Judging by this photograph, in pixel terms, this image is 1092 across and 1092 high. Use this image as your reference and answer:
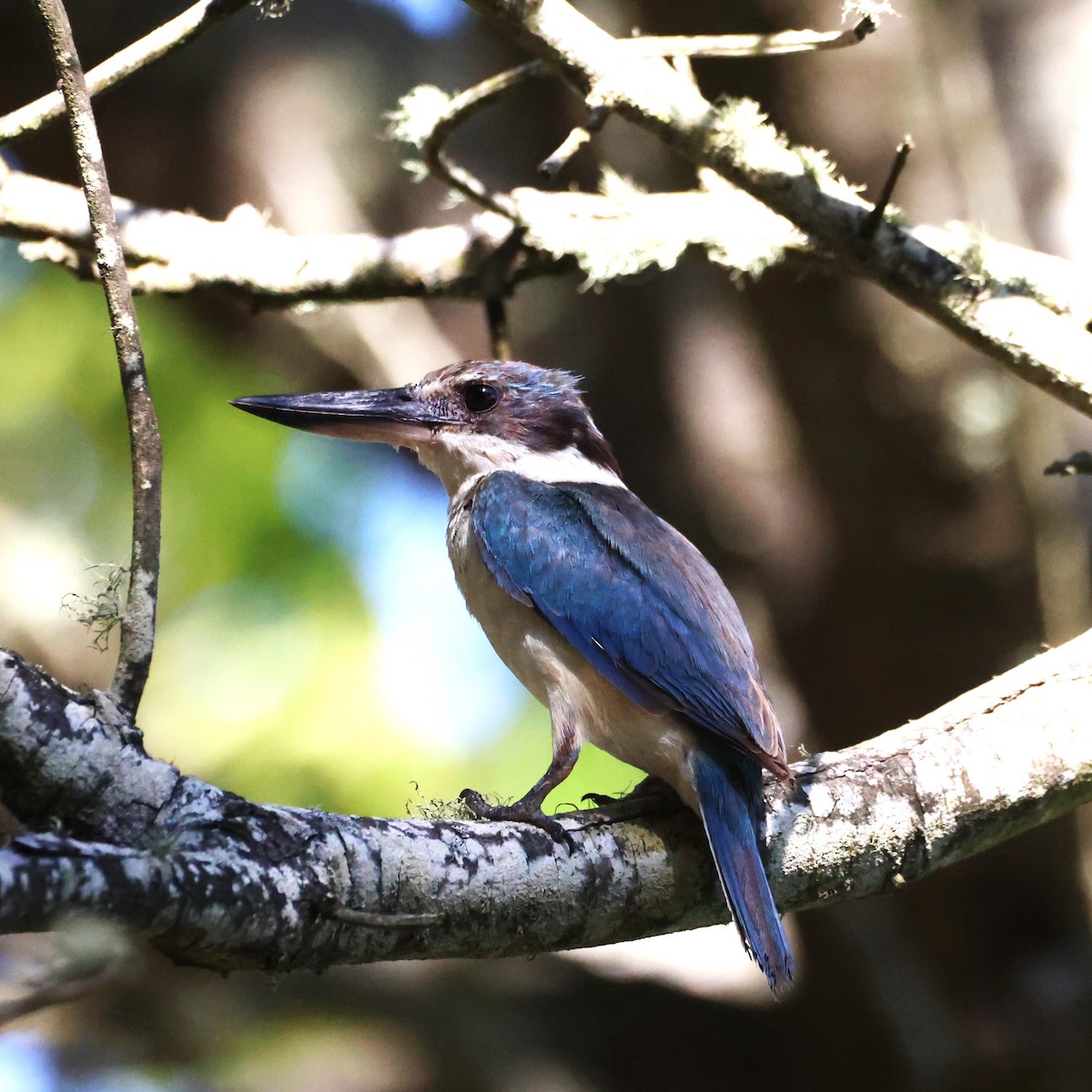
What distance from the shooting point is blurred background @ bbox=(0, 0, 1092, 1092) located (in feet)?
14.4

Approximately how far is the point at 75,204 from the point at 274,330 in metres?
2.21

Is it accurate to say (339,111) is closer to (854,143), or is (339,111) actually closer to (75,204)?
(854,143)

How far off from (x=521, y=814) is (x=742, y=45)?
A: 184cm

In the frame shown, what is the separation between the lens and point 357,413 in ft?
10.9

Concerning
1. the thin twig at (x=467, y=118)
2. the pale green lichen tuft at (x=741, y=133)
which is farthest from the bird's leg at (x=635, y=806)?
the thin twig at (x=467, y=118)

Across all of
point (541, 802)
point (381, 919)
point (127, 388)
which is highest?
point (127, 388)

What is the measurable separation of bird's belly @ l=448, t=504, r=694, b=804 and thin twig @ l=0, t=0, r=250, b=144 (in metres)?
1.30

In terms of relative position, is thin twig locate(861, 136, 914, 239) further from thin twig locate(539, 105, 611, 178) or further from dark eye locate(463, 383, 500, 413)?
dark eye locate(463, 383, 500, 413)

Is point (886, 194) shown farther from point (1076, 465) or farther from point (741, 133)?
point (1076, 465)

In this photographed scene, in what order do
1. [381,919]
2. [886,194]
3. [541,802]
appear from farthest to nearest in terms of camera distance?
[886,194] → [541,802] → [381,919]

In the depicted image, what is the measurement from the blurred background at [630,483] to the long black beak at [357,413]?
1.10 feet

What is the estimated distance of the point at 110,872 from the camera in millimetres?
1439

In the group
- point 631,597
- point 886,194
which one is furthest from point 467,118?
point 631,597

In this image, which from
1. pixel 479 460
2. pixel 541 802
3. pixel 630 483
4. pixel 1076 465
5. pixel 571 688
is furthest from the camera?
pixel 630 483
